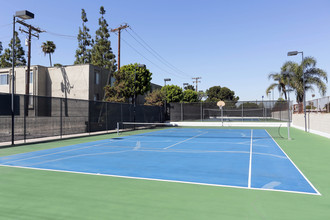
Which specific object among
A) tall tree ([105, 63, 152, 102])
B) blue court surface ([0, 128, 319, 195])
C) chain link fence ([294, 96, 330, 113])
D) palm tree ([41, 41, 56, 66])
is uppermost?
palm tree ([41, 41, 56, 66])

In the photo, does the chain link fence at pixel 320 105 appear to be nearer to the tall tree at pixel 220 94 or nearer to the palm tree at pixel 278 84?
the palm tree at pixel 278 84

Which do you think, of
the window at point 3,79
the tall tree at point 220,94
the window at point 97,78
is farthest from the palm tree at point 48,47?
the tall tree at point 220,94

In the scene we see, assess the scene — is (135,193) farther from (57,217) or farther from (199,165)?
(199,165)

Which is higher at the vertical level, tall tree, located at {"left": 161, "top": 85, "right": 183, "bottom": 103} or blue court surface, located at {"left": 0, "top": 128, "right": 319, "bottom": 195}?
tall tree, located at {"left": 161, "top": 85, "right": 183, "bottom": 103}

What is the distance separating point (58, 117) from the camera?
18453 mm

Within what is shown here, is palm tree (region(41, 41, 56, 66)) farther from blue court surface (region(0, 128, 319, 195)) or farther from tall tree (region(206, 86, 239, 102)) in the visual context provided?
tall tree (region(206, 86, 239, 102))

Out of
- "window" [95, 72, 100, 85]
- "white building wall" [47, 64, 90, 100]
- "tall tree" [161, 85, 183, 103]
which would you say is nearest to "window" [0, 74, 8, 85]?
"white building wall" [47, 64, 90, 100]

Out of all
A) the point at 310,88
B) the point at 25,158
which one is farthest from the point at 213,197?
the point at 310,88

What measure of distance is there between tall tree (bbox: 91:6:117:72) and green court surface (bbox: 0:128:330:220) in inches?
1902

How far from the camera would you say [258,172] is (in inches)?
296

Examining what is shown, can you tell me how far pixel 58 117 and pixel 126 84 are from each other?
13552mm

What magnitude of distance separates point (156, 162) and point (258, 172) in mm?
3479

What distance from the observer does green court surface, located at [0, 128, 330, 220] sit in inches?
172

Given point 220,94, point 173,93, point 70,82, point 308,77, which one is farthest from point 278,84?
point 220,94
